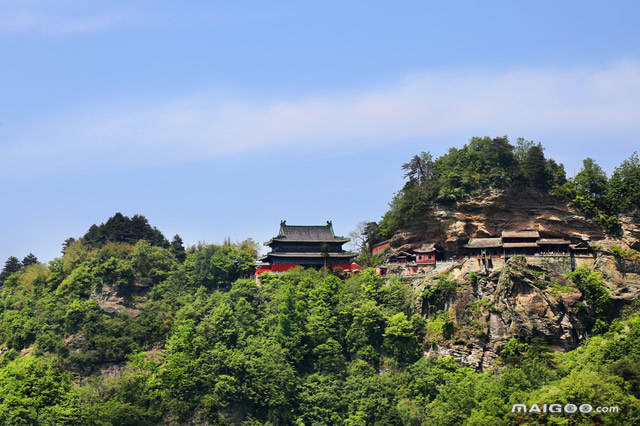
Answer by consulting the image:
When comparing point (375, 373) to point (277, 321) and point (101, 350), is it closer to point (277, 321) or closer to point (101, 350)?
point (277, 321)

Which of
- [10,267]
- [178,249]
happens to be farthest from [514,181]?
[10,267]

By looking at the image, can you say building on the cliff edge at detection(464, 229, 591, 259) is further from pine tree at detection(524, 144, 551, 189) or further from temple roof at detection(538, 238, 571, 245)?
pine tree at detection(524, 144, 551, 189)

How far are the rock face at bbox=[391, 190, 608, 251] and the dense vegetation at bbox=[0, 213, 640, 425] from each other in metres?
5.11

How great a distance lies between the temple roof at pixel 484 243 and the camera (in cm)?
5266

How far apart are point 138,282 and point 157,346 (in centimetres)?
783

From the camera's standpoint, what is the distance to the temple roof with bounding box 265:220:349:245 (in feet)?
206

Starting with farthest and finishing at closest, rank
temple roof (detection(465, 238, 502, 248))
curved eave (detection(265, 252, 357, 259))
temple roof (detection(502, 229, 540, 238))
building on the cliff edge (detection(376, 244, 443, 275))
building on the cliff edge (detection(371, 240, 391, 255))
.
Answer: curved eave (detection(265, 252, 357, 259)), building on the cliff edge (detection(371, 240, 391, 255)), building on the cliff edge (detection(376, 244, 443, 275)), temple roof (detection(465, 238, 502, 248)), temple roof (detection(502, 229, 540, 238))

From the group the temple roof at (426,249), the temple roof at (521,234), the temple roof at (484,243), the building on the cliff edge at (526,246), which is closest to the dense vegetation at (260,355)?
the building on the cliff edge at (526,246)

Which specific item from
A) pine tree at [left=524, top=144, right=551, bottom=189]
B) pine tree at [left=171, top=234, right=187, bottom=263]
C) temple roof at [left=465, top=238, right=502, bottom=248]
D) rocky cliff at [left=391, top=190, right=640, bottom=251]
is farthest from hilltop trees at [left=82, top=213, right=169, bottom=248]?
pine tree at [left=524, top=144, right=551, bottom=189]

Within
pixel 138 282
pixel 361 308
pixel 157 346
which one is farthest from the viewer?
pixel 138 282

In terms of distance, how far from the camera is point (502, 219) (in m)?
55.4

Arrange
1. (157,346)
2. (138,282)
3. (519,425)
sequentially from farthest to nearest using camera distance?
(138,282), (157,346), (519,425)

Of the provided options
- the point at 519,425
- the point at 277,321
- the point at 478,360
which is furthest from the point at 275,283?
the point at 519,425

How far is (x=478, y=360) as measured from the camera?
157 ft
